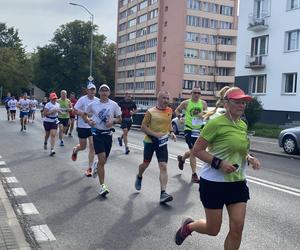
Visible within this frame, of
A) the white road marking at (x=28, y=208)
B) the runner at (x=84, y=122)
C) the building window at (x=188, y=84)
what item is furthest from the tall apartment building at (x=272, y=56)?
the building window at (x=188, y=84)

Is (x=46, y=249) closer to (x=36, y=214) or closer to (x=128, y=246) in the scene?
(x=128, y=246)

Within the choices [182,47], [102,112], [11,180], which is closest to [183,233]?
[102,112]

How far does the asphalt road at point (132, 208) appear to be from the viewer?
18.2 ft

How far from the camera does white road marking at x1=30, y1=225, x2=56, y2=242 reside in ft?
18.2

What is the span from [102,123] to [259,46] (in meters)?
30.2

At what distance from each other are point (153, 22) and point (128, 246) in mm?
78290

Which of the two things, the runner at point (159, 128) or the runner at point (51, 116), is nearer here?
the runner at point (159, 128)

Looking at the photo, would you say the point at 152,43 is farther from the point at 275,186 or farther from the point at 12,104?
the point at 275,186

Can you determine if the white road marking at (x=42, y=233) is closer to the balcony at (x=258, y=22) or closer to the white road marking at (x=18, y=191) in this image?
the white road marking at (x=18, y=191)

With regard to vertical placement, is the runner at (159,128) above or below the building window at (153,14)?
below

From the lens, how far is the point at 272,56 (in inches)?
1352

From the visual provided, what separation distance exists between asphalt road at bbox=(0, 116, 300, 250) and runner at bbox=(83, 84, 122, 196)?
618 mm

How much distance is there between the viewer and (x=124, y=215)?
6668 mm

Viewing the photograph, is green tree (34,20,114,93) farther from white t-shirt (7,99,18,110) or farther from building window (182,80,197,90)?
white t-shirt (7,99,18,110)
